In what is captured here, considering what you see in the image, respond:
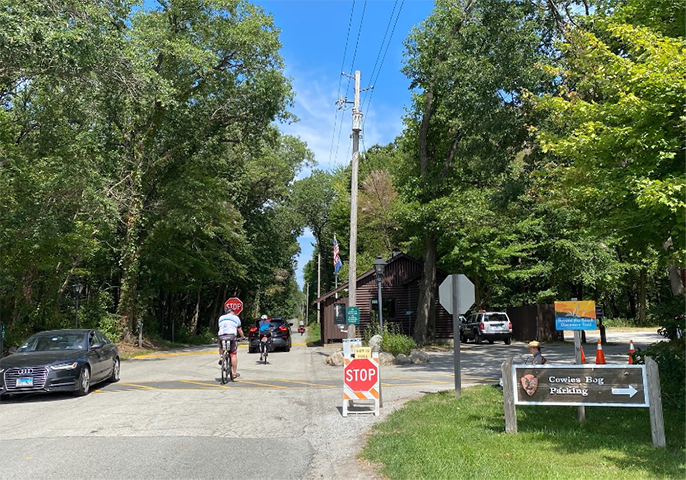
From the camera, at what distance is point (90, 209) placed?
67.1ft

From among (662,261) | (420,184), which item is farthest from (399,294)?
(662,261)

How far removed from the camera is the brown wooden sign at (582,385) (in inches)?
254

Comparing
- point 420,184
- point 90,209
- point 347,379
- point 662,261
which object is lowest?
point 347,379

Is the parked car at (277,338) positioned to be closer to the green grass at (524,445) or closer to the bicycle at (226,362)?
the bicycle at (226,362)

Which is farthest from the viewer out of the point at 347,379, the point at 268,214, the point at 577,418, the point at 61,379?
the point at 268,214

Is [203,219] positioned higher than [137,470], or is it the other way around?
[203,219]

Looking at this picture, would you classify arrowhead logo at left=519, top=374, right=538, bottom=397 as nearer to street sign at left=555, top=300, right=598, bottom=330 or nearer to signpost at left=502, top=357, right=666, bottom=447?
signpost at left=502, top=357, right=666, bottom=447

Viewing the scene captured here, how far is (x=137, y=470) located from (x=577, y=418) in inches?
247

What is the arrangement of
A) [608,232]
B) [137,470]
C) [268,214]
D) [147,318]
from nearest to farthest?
1. [137,470]
2. [608,232]
3. [147,318]
4. [268,214]

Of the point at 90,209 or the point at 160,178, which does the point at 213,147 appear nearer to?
the point at 160,178

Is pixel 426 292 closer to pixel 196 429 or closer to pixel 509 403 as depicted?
pixel 509 403

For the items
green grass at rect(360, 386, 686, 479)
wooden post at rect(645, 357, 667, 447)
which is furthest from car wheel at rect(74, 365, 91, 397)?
wooden post at rect(645, 357, 667, 447)

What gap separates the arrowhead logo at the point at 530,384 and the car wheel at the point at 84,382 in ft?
28.6

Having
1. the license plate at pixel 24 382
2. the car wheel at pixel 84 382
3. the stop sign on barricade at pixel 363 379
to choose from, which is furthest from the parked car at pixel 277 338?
the stop sign on barricade at pixel 363 379
